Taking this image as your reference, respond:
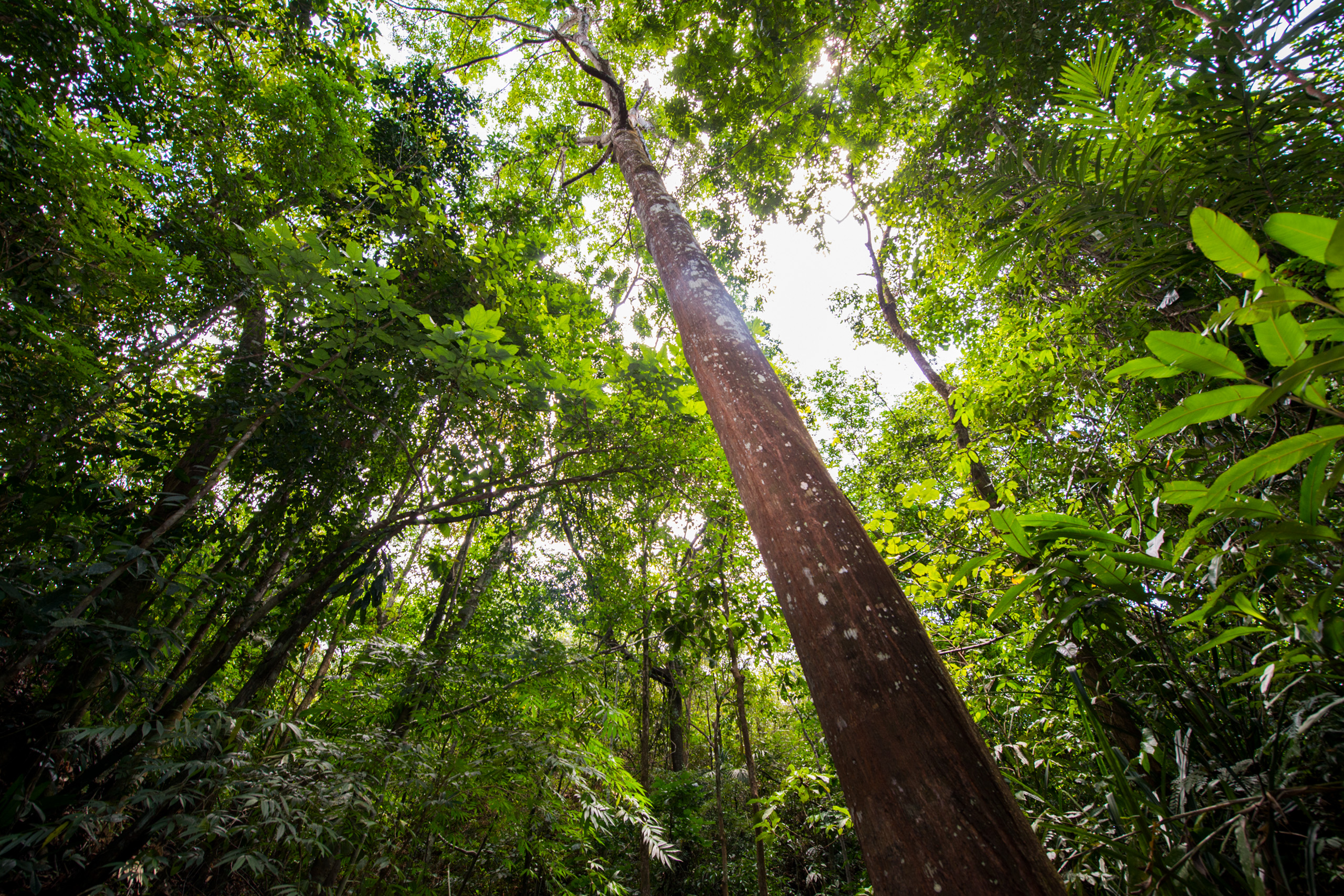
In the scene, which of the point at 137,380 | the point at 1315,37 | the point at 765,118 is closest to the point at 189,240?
the point at 137,380

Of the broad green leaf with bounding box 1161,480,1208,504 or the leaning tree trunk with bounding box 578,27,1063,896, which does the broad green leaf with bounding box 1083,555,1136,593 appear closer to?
the broad green leaf with bounding box 1161,480,1208,504

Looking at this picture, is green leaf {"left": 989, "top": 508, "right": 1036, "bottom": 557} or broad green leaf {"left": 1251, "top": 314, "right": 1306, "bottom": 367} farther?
green leaf {"left": 989, "top": 508, "right": 1036, "bottom": 557}

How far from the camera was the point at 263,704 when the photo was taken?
355cm

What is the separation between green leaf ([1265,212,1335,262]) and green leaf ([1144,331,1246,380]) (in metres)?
0.12

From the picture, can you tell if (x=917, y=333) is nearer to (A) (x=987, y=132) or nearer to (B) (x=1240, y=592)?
(A) (x=987, y=132)

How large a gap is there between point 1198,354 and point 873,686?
753mm

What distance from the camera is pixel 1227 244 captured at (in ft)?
2.09

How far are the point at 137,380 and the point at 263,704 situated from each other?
2.55 m

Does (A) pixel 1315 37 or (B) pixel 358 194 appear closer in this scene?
(A) pixel 1315 37

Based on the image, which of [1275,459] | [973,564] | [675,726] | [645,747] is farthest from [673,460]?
[675,726]

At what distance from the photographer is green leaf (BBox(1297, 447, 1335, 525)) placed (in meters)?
0.58

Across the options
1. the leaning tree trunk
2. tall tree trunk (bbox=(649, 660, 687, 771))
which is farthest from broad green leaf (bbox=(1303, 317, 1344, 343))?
tall tree trunk (bbox=(649, 660, 687, 771))

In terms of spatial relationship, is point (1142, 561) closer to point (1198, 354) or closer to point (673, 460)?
point (1198, 354)

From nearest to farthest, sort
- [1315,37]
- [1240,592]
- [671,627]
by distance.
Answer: [1240,592]
[1315,37]
[671,627]
